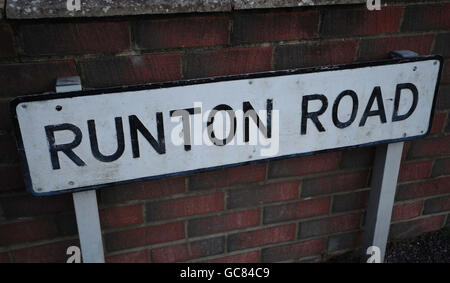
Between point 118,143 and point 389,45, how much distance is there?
0.78 meters

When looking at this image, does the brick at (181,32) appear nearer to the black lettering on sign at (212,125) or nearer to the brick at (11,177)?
the black lettering on sign at (212,125)

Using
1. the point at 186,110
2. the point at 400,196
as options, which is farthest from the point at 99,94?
the point at 400,196

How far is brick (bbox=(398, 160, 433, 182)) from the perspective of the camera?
51.7 inches

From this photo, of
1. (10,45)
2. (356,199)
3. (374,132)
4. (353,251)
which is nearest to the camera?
(10,45)

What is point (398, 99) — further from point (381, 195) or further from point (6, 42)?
point (6, 42)

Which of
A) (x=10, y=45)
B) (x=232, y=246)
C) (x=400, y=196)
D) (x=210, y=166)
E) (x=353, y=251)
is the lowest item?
(x=353, y=251)

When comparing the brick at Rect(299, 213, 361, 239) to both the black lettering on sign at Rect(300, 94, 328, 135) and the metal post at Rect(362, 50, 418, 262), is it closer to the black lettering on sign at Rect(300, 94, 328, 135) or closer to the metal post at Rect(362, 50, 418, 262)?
the metal post at Rect(362, 50, 418, 262)

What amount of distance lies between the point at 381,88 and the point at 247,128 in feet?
1.22

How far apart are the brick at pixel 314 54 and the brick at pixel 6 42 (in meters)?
0.61

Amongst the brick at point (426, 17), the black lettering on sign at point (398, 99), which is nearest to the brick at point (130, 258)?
the black lettering on sign at point (398, 99)

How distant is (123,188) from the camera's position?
3.52 ft

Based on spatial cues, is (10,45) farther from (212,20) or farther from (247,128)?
(247,128)

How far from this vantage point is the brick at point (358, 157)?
1.23 metres

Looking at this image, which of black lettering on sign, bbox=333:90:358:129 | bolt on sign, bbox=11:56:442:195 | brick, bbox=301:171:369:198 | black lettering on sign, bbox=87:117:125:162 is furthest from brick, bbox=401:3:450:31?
black lettering on sign, bbox=87:117:125:162
